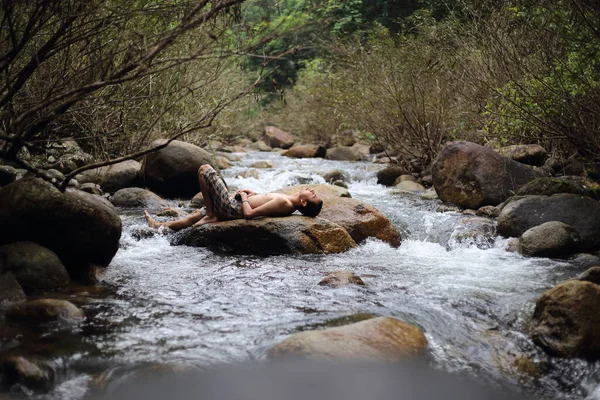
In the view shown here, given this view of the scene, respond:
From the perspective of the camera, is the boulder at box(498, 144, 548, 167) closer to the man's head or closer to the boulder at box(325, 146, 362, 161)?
the man's head

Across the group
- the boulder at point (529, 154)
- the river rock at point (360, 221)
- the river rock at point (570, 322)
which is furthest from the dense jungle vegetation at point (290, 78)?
the river rock at point (570, 322)

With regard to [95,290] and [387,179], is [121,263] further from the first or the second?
[387,179]

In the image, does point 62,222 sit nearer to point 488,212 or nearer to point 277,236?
point 277,236

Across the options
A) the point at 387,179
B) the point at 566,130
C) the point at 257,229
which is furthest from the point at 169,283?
the point at 387,179

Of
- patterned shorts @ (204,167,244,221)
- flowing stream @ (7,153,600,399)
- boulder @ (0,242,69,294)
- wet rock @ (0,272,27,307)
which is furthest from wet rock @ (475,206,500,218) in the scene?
wet rock @ (0,272,27,307)

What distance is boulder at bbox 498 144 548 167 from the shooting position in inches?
469

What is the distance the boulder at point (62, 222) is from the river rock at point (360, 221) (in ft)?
10.9

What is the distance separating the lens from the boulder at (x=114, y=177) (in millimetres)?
11906

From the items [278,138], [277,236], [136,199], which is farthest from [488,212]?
[278,138]

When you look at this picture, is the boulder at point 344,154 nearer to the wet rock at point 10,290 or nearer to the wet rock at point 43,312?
the wet rock at point 10,290

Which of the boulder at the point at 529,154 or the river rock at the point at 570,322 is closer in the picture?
the river rock at the point at 570,322

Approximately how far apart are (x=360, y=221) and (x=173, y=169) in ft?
15.4

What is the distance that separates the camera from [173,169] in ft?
39.0

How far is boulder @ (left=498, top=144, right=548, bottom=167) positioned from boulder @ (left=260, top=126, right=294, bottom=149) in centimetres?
1523
